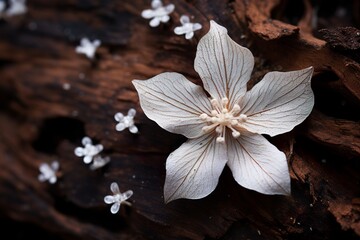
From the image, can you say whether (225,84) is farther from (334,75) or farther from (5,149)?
(5,149)

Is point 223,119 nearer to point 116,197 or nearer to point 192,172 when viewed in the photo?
point 192,172

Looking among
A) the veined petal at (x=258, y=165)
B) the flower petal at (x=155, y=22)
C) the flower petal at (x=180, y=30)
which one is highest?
the flower petal at (x=180, y=30)

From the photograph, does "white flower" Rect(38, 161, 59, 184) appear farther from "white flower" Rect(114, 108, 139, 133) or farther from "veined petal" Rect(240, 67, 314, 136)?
"veined petal" Rect(240, 67, 314, 136)

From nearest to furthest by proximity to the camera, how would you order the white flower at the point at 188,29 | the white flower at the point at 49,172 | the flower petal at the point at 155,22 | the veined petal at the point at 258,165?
1. the veined petal at the point at 258,165
2. the white flower at the point at 188,29
3. the flower petal at the point at 155,22
4. the white flower at the point at 49,172

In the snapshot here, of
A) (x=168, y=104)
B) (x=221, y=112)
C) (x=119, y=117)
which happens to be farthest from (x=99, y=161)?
(x=221, y=112)

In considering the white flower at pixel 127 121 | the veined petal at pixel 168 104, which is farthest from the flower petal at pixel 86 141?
the veined petal at pixel 168 104

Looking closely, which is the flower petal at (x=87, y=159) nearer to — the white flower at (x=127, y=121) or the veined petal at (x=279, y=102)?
the white flower at (x=127, y=121)
